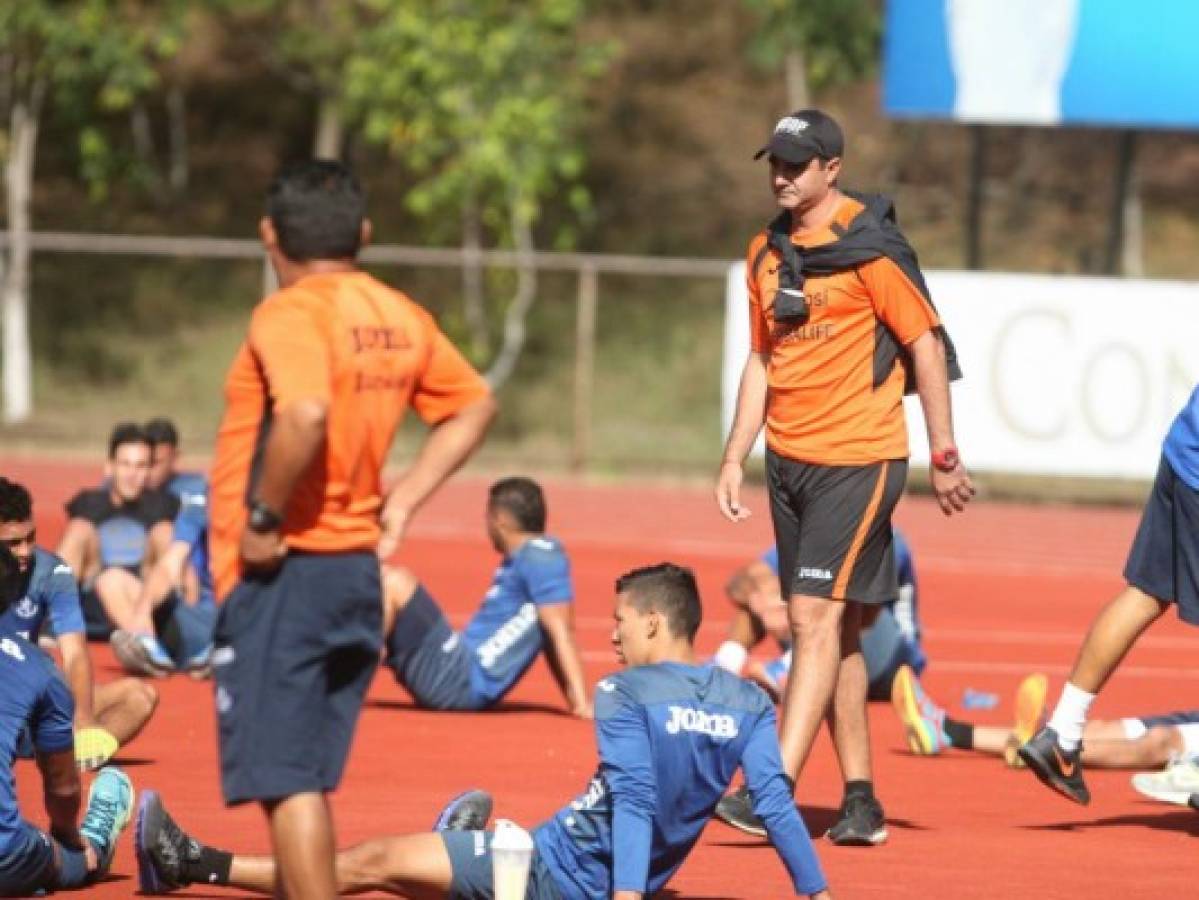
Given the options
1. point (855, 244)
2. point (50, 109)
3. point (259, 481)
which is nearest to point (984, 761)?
point (855, 244)

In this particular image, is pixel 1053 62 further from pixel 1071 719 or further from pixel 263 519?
pixel 263 519

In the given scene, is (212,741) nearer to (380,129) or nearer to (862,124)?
(380,129)

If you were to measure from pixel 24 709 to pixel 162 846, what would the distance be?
1.82 feet

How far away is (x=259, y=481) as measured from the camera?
20.5 feet

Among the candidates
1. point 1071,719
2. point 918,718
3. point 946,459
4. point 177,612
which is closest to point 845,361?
point 946,459

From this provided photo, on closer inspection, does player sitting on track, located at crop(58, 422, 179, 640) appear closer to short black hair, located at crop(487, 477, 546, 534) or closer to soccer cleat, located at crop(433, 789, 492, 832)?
short black hair, located at crop(487, 477, 546, 534)

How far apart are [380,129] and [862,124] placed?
10367 millimetres

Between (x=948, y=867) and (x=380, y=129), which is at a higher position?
(x=380, y=129)

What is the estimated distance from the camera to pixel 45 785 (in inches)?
305

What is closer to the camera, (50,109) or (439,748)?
(439,748)

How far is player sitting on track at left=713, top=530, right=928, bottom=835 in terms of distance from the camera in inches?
472

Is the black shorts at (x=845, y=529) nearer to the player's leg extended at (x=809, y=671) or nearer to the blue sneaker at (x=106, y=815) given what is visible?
the player's leg extended at (x=809, y=671)

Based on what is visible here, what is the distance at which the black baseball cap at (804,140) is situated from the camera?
8.62m

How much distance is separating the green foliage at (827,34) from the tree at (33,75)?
300 inches
